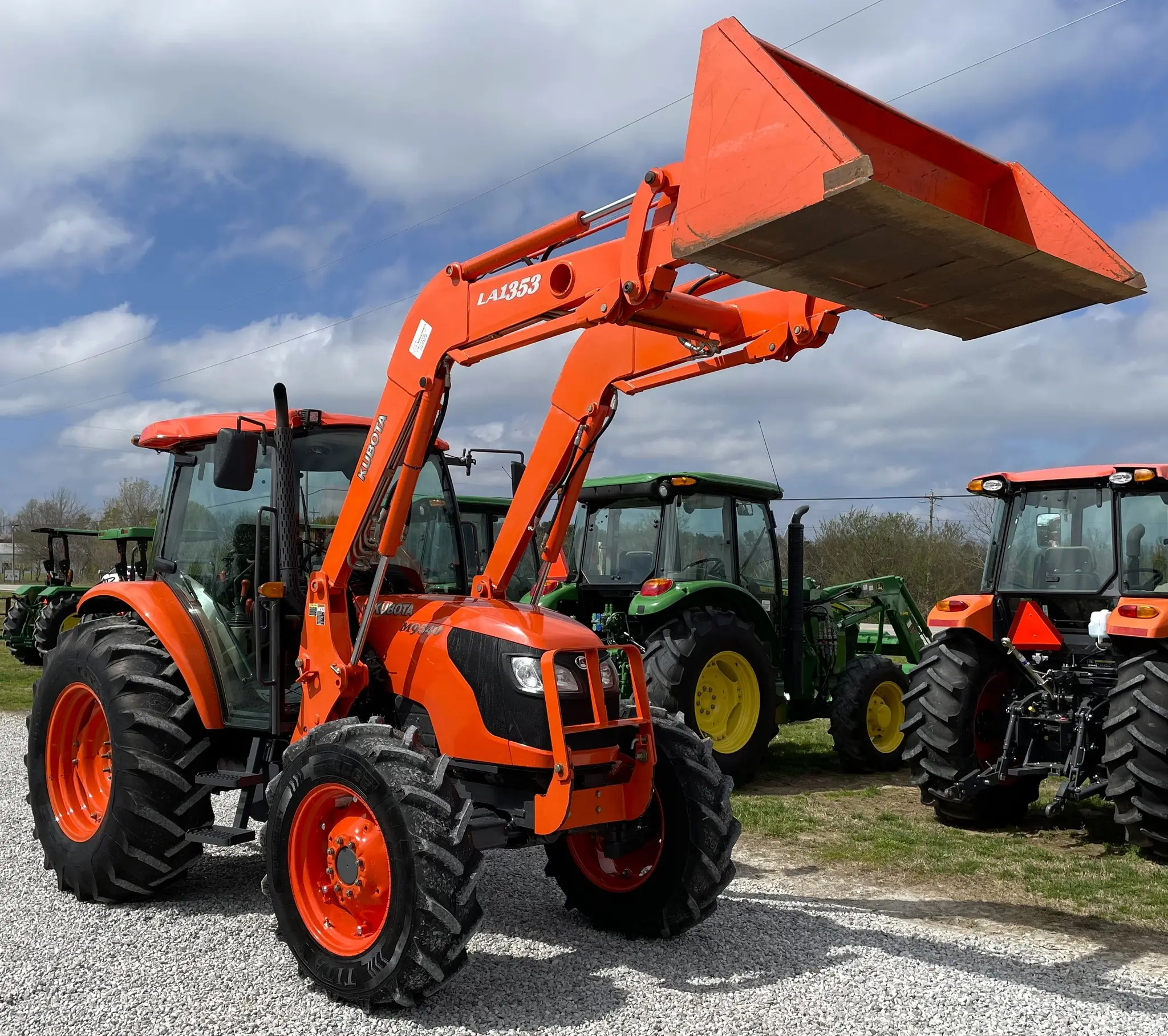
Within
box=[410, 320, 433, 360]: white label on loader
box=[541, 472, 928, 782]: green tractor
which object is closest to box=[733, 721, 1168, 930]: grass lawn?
box=[541, 472, 928, 782]: green tractor

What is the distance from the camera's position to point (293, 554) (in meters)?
5.06

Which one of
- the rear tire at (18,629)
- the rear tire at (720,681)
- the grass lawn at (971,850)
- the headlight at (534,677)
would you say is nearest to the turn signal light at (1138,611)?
the grass lawn at (971,850)

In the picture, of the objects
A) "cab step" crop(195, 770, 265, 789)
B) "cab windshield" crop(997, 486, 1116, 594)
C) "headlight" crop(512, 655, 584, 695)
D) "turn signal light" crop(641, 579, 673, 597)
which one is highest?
"cab windshield" crop(997, 486, 1116, 594)

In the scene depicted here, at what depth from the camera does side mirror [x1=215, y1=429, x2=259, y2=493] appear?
4.77 m

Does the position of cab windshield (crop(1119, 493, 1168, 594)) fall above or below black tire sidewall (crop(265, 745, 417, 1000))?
above

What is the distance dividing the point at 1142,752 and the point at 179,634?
16.9 ft

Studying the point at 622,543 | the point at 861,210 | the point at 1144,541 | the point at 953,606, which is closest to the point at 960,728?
the point at 953,606

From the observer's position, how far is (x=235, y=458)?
15.7ft

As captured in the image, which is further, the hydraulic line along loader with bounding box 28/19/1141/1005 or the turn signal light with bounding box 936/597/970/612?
the turn signal light with bounding box 936/597/970/612

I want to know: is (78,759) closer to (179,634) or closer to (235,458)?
(179,634)

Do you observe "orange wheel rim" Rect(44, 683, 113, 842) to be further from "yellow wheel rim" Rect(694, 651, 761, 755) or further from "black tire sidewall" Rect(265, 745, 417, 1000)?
"yellow wheel rim" Rect(694, 651, 761, 755)

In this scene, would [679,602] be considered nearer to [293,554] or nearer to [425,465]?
[425,465]

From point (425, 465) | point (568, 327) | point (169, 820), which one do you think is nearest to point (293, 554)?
point (425, 465)

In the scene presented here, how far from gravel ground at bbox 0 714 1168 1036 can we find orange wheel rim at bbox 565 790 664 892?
238 millimetres
